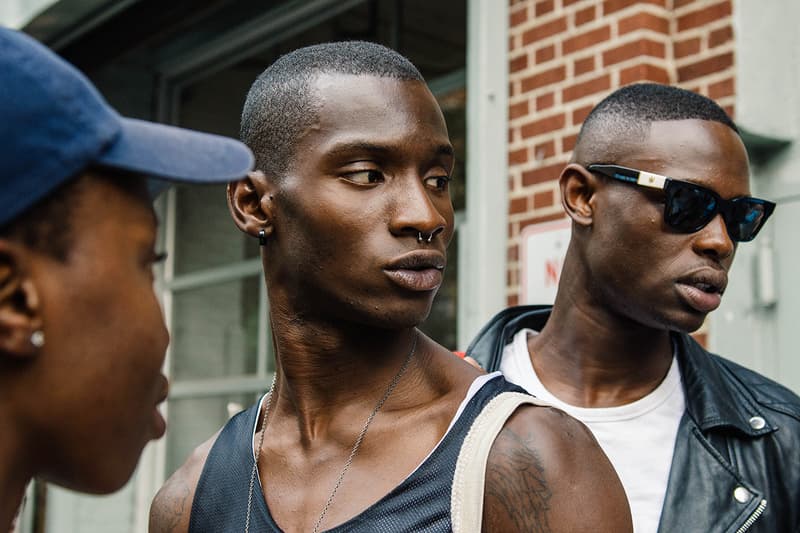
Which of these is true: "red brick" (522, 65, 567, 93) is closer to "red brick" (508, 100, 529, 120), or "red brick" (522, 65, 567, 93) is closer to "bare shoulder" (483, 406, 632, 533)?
"red brick" (508, 100, 529, 120)

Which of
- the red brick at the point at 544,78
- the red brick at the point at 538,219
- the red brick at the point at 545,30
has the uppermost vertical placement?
the red brick at the point at 545,30

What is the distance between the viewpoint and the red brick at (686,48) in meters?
4.03

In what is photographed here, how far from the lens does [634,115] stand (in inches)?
114

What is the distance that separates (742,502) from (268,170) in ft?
4.49

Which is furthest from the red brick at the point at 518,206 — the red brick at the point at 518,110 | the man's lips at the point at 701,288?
the man's lips at the point at 701,288

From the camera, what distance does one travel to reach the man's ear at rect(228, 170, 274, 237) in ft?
7.46

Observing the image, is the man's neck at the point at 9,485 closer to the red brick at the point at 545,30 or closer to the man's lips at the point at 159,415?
the man's lips at the point at 159,415

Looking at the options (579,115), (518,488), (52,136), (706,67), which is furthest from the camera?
(579,115)

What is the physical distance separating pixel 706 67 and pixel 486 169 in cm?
103

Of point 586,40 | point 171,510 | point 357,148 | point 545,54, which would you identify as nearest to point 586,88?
point 586,40

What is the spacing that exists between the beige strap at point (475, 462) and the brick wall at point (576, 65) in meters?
2.31

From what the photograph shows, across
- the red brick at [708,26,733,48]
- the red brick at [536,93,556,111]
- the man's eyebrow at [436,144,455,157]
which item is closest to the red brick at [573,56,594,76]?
the red brick at [536,93,556,111]

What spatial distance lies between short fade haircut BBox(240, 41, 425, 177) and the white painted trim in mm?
2206

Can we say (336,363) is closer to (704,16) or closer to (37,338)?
(37,338)
